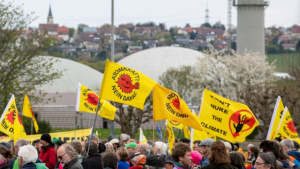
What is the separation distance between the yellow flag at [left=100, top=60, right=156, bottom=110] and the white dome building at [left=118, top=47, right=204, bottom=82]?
82.1m

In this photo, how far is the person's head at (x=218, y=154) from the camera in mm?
8312

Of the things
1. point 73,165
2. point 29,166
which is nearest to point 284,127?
point 73,165

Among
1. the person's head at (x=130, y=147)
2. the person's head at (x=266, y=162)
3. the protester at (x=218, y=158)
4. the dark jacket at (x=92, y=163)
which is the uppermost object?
the protester at (x=218, y=158)

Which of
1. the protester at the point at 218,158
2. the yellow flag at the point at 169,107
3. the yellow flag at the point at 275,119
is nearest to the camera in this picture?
the protester at the point at 218,158

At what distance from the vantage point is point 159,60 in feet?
343

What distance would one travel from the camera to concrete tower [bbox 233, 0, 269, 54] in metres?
76.7

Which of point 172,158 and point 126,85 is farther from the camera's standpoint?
point 126,85

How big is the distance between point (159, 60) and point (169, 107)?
92695 mm

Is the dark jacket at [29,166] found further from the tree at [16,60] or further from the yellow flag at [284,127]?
the tree at [16,60]

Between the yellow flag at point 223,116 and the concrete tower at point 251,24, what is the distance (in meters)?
63.8

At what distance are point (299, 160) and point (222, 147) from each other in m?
2.98

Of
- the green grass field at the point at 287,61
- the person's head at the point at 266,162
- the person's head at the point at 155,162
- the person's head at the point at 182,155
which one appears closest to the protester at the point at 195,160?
the person's head at the point at 155,162

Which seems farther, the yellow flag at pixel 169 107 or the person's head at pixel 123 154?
the yellow flag at pixel 169 107

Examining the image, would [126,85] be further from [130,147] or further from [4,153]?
[4,153]
